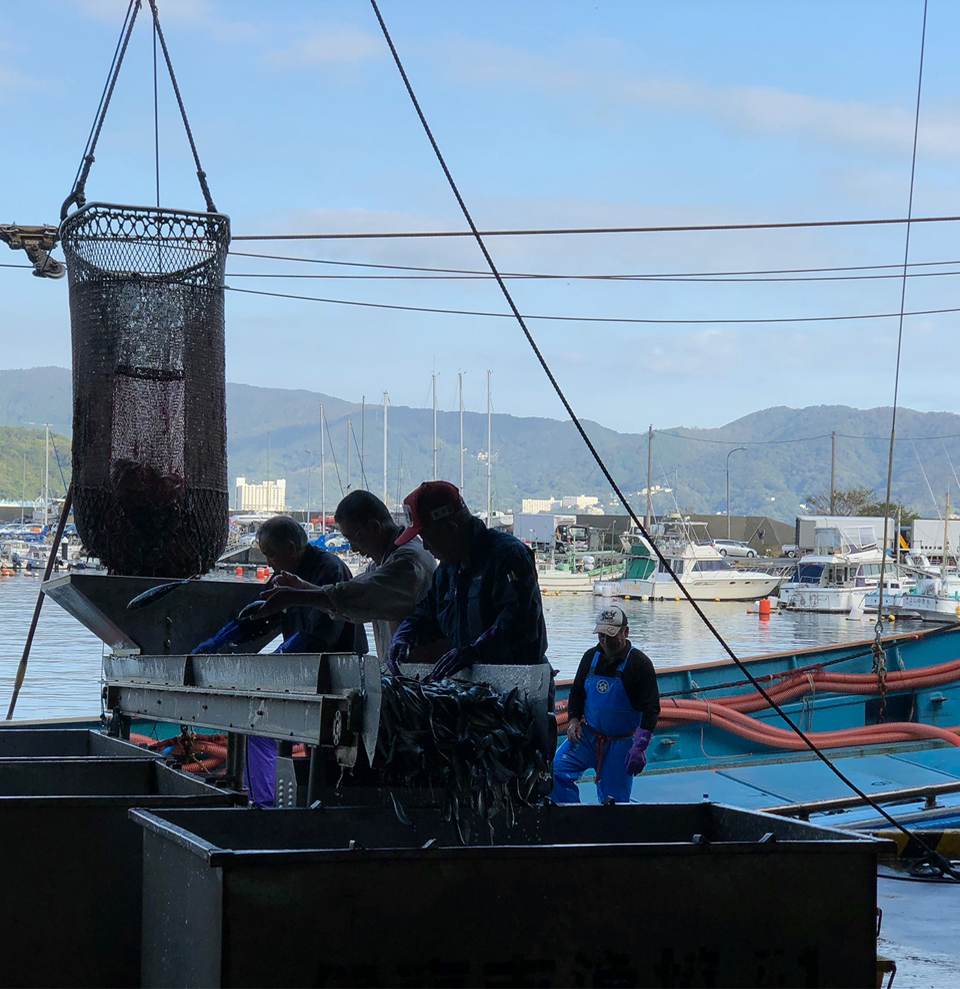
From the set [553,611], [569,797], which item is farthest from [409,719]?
[553,611]

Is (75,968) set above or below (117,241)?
below

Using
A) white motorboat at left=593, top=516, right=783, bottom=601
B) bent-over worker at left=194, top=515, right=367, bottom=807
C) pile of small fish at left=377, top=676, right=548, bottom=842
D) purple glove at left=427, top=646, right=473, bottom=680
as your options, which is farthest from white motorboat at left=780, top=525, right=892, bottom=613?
pile of small fish at left=377, top=676, right=548, bottom=842

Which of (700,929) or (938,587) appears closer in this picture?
(700,929)

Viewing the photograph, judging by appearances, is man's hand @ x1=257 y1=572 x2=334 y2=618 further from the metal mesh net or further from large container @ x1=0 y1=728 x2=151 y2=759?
large container @ x1=0 y1=728 x2=151 y2=759

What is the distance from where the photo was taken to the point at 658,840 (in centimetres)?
407

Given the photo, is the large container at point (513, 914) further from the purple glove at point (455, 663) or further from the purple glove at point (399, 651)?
the purple glove at point (399, 651)

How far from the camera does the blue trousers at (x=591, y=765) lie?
7398 millimetres

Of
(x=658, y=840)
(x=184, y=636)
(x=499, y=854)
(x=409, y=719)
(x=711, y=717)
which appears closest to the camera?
(x=499, y=854)

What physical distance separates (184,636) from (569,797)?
2640mm

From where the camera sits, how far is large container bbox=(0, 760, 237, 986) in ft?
12.6

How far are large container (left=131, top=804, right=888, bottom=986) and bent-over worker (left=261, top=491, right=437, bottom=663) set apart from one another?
1.35 metres

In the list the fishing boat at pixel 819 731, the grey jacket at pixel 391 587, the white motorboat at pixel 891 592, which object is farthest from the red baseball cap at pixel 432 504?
the white motorboat at pixel 891 592

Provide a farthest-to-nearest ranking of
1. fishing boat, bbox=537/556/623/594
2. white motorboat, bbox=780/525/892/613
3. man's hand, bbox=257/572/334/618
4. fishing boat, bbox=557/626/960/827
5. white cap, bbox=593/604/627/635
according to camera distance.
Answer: fishing boat, bbox=537/556/623/594, white motorboat, bbox=780/525/892/613, fishing boat, bbox=557/626/960/827, white cap, bbox=593/604/627/635, man's hand, bbox=257/572/334/618

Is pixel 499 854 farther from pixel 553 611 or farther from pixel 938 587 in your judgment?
pixel 553 611
